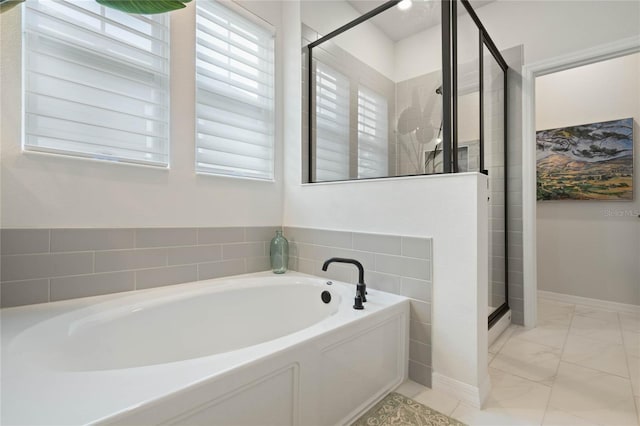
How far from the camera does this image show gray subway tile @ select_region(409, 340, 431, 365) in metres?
1.58

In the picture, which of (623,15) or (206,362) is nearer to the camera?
(206,362)

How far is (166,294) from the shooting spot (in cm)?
157

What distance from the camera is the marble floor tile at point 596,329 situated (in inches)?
86.7

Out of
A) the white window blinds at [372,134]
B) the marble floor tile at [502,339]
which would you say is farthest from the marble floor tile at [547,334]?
the white window blinds at [372,134]

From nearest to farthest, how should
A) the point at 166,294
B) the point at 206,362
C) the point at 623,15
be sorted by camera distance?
the point at 206,362
the point at 166,294
the point at 623,15

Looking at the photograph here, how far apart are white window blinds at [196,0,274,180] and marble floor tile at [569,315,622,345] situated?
2.74 metres

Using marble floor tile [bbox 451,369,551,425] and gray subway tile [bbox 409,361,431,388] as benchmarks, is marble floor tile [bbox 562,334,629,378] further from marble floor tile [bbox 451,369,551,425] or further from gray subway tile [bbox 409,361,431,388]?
gray subway tile [bbox 409,361,431,388]

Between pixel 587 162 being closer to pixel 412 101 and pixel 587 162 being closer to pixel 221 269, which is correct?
pixel 412 101

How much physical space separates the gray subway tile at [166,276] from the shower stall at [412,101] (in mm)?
1039

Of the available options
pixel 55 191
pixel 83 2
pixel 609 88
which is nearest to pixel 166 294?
pixel 55 191

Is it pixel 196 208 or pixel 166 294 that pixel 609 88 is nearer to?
pixel 196 208

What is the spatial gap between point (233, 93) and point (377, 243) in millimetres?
1426

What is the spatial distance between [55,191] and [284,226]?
1386mm

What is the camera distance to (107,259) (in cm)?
152
